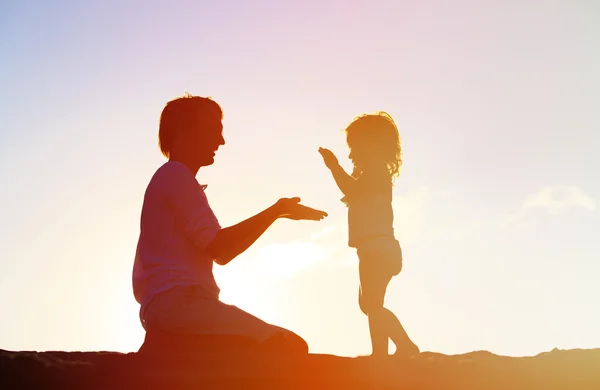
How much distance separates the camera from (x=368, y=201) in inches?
342

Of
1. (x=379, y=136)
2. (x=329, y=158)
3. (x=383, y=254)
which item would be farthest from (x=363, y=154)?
(x=383, y=254)

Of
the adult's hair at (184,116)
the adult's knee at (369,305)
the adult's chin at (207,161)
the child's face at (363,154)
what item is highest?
the child's face at (363,154)

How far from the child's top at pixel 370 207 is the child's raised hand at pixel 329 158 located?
38 centimetres

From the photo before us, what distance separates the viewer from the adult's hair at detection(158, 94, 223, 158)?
18.0 feet

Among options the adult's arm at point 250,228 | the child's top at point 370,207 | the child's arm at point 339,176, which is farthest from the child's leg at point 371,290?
the adult's arm at point 250,228

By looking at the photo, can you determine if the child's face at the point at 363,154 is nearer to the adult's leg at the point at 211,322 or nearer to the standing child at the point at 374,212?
the standing child at the point at 374,212

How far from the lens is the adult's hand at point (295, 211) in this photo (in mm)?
4941

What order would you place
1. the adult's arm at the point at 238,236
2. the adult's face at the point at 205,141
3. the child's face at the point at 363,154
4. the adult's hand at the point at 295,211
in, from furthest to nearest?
the child's face at the point at 363,154
the adult's face at the point at 205,141
the adult's hand at the point at 295,211
the adult's arm at the point at 238,236

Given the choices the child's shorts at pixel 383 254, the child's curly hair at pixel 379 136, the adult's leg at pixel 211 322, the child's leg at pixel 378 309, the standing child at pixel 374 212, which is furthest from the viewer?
the child's curly hair at pixel 379 136

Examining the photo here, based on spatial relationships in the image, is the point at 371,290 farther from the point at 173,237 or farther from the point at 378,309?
the point at 173,237

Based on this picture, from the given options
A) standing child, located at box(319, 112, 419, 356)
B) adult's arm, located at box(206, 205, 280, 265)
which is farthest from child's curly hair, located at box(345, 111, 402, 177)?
adult's arm, located at box(206, 205, 280, 265)

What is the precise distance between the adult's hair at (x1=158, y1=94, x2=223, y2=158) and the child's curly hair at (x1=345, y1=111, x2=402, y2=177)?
3.77 meters

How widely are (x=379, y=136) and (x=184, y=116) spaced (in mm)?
4101

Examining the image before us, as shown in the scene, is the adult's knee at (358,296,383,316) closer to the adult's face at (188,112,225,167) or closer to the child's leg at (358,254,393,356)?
the child's leg at (358,254,393,356)
